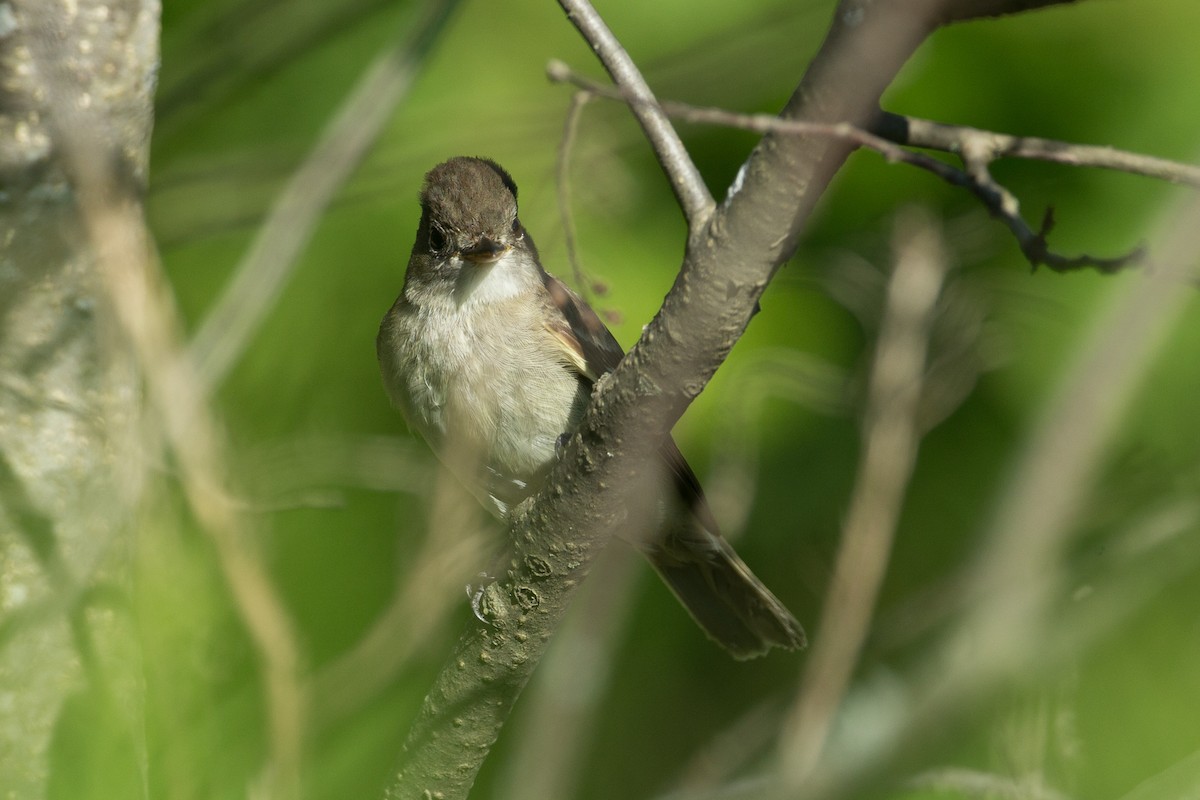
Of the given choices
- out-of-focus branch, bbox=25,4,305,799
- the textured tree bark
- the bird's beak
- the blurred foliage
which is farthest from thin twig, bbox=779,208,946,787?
the textured tree bark

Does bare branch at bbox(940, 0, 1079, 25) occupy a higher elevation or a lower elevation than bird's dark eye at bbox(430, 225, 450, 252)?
higher

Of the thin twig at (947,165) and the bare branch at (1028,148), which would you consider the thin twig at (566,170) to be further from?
the bare branch at (1028,148)

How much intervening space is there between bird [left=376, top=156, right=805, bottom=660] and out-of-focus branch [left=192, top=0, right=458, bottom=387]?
1.02 metres

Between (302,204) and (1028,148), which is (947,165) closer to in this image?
(1028,148)

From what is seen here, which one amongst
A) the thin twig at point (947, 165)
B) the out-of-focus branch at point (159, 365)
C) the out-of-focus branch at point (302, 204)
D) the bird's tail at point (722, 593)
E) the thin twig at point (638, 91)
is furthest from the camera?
the bird's tail at point (722, 593)

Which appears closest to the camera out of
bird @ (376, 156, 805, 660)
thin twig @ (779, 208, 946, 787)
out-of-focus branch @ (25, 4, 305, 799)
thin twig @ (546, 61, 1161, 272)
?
thin twig @ (546, 61, 1161, 272)

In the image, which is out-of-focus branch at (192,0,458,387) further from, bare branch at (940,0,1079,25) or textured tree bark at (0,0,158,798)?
bare branch at (940,0,1079,25)

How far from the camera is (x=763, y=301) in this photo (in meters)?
4.18

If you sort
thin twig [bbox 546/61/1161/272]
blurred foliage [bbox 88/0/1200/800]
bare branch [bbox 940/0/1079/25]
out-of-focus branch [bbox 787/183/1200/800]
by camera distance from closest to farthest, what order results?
1. out-of-focus branch [bbox 787/183/1200/800]
2. bare branch [bbox 940/0/1079/25]
3. thin twig [bbox 546/61/1161/272]
4. blurred foliage [bbox 88/0/1200/800]

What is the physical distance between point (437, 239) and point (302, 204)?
1390 millimetres

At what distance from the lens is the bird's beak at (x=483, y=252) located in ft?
12.9

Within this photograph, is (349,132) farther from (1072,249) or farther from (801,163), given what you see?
(1072,249)

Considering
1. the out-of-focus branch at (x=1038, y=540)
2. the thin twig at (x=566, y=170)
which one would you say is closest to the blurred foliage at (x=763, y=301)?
the thin twig at (x=566, y=170)

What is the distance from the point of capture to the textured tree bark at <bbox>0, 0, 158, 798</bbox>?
288 cm
